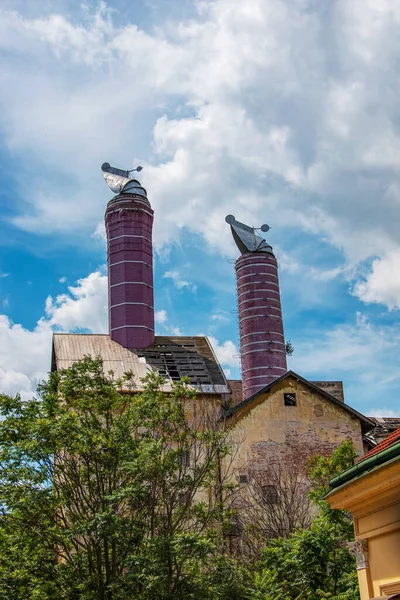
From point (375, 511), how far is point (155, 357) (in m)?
21.7

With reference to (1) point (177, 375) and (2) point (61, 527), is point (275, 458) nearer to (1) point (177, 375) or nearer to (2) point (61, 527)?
(1) point (177, 375)

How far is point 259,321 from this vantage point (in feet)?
138

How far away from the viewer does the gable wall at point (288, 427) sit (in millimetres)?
27172

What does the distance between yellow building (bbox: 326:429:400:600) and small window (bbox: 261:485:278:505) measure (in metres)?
15.6

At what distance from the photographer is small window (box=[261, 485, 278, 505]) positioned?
2541 cm

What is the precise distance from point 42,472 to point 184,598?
3754 millimetres

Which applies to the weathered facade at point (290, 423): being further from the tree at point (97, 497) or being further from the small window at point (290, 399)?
the tree at point (97, 497)

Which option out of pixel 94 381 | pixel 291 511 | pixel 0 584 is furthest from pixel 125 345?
pixel 0 584

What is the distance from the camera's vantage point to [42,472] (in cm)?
1609

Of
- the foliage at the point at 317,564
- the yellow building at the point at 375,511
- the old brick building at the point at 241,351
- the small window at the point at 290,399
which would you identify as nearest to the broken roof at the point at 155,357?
the old brick building at the point at 241,351

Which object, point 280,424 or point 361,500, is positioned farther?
point 280,424

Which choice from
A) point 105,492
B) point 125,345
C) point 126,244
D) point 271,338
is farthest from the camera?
point 271,338

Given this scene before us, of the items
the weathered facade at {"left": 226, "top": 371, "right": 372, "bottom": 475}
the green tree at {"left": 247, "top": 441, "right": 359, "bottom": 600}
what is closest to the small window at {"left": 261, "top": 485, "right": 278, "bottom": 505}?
the weathered facade at {"left": 226, "top": 371, "right": 372, "bottom": 475}

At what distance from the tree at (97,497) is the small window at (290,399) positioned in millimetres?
10971
